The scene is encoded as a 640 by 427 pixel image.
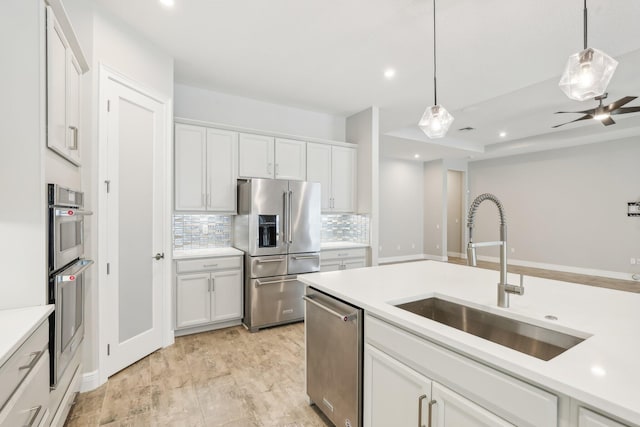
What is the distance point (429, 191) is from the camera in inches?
338

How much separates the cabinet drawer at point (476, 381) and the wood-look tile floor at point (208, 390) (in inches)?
41.5

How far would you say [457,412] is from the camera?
3.58 feet

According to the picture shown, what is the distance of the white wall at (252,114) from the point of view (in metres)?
3.87

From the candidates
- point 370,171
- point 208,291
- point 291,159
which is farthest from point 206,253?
point 370,171

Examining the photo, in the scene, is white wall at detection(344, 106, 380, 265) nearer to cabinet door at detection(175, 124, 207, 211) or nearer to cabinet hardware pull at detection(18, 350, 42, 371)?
cabinet door at detection(175, 124, 207, 211)

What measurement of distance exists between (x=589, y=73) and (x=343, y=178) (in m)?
3.23

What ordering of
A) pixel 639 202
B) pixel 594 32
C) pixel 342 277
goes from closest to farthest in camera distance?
pixel 342 277 < pixel 594 32 < pixel 639 202

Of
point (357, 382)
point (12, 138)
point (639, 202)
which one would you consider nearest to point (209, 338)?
point (357, 382)

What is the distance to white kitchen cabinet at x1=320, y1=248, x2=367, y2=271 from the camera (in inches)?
164

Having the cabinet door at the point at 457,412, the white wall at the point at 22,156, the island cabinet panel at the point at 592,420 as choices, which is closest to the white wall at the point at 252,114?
the white wall at the point at 22,156

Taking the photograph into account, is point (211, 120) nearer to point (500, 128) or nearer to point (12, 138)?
point (12, 138)

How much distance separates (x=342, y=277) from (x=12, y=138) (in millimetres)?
1884

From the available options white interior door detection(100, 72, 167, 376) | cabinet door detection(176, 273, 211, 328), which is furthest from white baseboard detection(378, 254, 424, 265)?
white interior door detection(100, 72, 167, 376)

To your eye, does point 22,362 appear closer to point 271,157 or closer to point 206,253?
point 206,253
